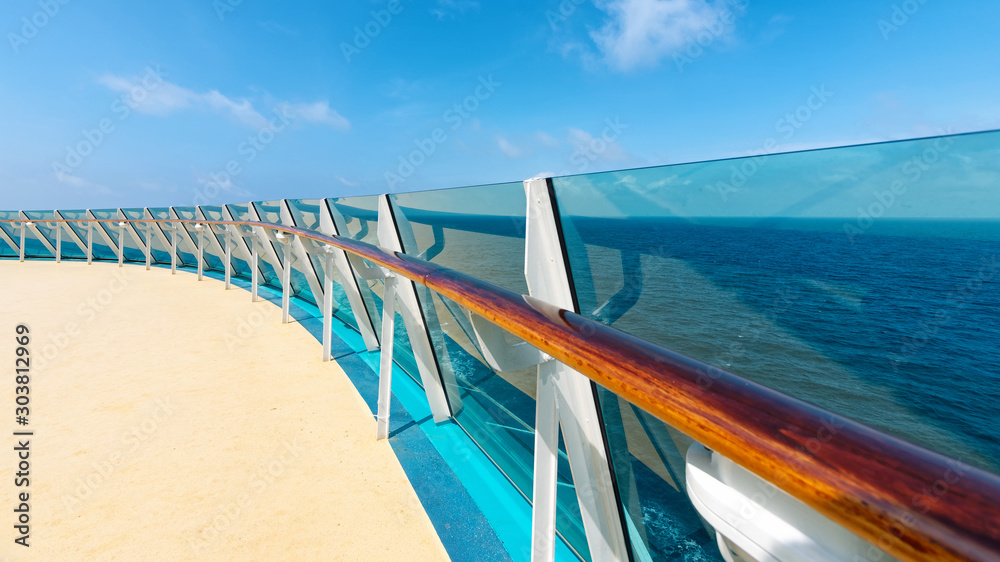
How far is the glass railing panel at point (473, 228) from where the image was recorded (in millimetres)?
1943

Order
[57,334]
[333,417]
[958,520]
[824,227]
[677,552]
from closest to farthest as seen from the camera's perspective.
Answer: [958,520] < [824,227] < [677,552] < [333,417] < [57,334]

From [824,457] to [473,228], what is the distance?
2.04 m

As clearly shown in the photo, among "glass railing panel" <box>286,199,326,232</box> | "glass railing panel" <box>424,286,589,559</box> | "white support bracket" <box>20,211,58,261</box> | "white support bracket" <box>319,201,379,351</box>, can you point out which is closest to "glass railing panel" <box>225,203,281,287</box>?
"glass railing panel" <box>286,199,326,232</box>

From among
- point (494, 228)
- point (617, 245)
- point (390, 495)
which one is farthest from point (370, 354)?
point (617, 245)

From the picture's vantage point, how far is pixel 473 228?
94.1 inches

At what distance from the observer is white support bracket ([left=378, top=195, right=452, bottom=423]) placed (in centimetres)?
317

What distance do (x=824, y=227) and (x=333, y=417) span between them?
3.09 meters

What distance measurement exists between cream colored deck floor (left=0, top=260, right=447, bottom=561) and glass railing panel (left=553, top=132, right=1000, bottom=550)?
1.57 metres

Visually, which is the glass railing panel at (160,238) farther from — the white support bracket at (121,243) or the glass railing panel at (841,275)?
the glass railing panel at (841,275)

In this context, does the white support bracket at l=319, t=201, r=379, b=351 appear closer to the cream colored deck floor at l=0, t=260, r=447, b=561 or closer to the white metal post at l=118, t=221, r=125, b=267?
the cream colored deck floor at l=0, t=260, r=447, b=561

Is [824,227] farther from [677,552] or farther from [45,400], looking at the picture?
[45,400]

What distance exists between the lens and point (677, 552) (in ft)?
4.58

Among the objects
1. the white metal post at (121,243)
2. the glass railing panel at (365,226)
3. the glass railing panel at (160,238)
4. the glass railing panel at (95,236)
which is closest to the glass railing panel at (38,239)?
the glass railing panel at (95,236)

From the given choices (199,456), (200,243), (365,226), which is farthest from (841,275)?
(200,243)
